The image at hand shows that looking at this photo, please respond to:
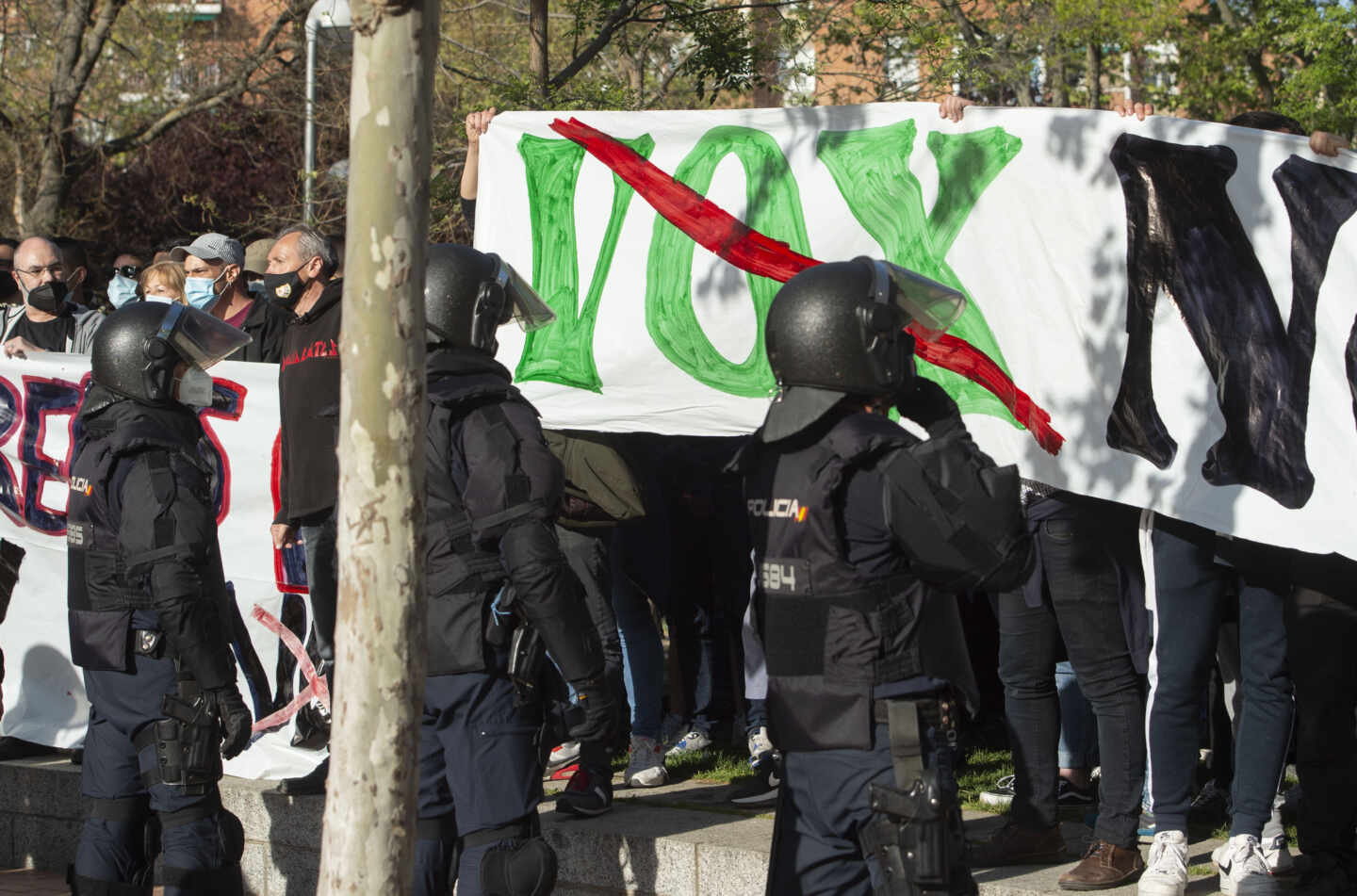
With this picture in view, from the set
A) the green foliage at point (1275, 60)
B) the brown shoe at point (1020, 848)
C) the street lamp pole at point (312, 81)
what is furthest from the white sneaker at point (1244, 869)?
the green foliage at point (1275, 60)

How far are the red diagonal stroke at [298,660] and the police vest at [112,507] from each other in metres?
1.43

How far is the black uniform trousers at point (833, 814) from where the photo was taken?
12.6 ft

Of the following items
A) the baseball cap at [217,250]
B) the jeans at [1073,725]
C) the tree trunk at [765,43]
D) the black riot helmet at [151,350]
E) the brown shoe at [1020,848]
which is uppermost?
the tree trunk at [765,43]

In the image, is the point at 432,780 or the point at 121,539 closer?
the point at 432,780

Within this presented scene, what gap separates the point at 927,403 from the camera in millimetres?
4102

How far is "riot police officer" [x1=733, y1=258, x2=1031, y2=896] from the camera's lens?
3.76m

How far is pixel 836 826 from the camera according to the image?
3881 mm

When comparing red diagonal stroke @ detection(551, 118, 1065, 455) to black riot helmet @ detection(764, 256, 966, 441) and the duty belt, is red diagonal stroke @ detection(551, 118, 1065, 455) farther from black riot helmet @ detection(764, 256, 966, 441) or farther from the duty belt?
the duty belt

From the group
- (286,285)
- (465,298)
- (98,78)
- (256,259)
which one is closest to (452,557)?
(465,298)

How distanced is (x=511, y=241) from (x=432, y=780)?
267 centimetres

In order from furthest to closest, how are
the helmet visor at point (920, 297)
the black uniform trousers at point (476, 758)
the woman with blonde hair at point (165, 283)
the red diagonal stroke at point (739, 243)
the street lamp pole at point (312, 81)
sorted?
1. the street lamp pole at point (312, 81)
2. the woman with blonde hair at point (165, 283)
3. the red diagonal stroke at point (739, 243)
4. the black uniform trousers at point (476, 758)
5. the helmet visor at point (920, 297)

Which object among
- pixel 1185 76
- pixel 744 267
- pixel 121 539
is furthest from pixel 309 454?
pixel 1185 76

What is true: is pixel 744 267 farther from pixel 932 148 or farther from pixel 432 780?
pixel 432 780

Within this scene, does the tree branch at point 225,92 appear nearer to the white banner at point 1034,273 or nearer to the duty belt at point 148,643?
the white banner at point 1034,273
